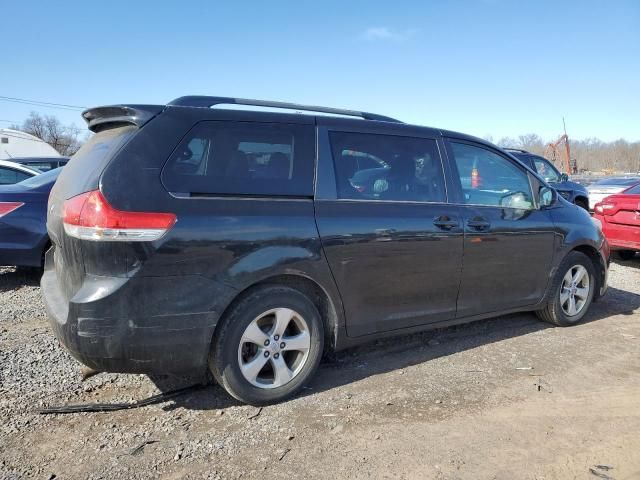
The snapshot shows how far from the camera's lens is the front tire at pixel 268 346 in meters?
2.97

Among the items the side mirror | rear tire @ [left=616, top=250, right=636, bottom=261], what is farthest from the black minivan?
rear tire @ [left=616, top=250, right=636, bottom=261]

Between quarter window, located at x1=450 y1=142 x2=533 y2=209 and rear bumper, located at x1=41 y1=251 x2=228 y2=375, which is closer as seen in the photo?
rear bumper, located at x1=41 y1=251 x2=228 y2=375

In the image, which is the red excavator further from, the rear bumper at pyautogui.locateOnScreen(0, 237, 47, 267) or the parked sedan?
→ the rear bumper at pyautogui.locateOnScreen(0, 237, 47, 267)

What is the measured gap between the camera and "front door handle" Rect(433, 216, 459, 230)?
3.76m

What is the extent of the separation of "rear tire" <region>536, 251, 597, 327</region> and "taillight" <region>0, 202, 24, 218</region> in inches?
219

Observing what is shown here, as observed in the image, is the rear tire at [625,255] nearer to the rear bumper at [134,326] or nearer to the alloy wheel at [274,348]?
the alloy wheel at [274,348]

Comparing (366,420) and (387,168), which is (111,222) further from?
(387,168)

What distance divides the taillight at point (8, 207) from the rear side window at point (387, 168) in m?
3.93

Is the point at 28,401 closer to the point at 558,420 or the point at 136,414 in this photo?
the point at 136,414

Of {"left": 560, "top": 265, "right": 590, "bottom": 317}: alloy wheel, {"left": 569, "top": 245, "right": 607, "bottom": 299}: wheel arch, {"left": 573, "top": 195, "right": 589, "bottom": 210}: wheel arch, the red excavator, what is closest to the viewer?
{"left": 560, "top": 265, "right": 590, "bottom": 317}: alloy wheel

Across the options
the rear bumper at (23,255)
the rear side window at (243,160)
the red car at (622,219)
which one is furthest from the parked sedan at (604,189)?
the rear bumper at (23,255)

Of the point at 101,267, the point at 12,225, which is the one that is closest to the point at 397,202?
the point at 101,267

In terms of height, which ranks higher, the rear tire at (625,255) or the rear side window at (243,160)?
the rear side window at (243,160)

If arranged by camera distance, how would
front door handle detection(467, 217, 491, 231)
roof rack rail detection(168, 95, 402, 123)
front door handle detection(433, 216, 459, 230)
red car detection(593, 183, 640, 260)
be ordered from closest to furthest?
roof rack rail detection(168, 95, 402, 123) → front door handle detection(433, 216, 459, 230) → front door handle detection(467, 217, 491, 231) → red car detection(593, 183, 640, 260)
